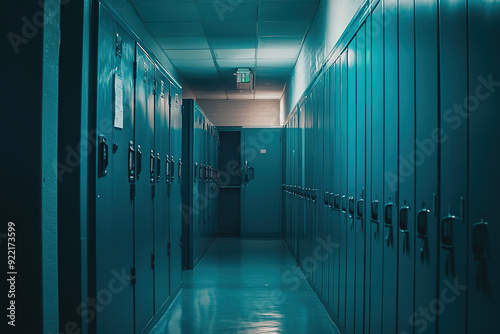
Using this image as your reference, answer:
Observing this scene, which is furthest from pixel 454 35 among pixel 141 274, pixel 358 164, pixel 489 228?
pixel 141 274

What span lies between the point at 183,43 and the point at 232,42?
0.72 metres

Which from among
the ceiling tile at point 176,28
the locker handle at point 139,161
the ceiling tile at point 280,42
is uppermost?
the ceiling tile at point 176,28

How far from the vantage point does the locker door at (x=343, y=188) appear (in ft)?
11.1

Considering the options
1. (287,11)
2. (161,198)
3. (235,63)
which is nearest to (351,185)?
(161,198)

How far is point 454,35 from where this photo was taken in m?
1.56

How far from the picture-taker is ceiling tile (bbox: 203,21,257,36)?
618cm

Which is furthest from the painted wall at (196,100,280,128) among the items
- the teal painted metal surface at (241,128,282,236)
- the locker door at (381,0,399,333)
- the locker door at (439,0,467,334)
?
the locker door at (439,0,467,334)

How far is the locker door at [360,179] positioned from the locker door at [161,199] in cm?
165

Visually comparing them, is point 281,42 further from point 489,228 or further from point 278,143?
point 489,228

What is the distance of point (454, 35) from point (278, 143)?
8554mm

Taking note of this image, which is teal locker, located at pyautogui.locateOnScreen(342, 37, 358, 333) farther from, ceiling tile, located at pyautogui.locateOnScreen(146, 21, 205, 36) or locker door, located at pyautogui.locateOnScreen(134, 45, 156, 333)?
ceiling tile, located at pyautogui.locateOnScreen(146, 21, 205, 36)

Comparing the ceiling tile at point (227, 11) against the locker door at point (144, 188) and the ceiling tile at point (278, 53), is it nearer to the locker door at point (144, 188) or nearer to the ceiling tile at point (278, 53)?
the ceiling tile at point (278, 53)

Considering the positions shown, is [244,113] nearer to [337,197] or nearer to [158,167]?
[158,167]

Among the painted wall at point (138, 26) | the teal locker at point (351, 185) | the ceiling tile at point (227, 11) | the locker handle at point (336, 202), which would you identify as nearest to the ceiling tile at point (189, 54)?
the painted wall at point (138, 26)
